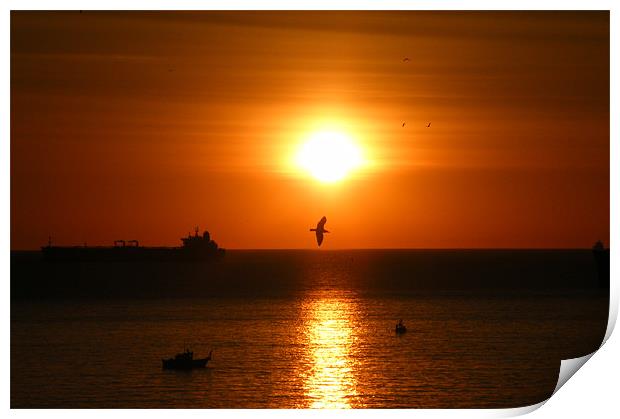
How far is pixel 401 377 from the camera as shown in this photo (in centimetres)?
1636

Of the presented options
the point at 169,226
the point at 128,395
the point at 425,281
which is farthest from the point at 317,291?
the point at 169,226

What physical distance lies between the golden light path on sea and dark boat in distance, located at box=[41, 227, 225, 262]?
17644mm

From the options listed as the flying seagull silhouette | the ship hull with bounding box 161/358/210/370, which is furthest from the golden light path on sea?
the flying seagull silhouette

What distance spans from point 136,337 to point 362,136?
15.3m

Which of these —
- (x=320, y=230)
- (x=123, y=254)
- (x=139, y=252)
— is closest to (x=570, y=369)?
(x=320, y=230)

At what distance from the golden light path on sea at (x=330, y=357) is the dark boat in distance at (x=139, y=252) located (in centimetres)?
1764

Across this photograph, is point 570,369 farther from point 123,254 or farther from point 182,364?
point 123,254

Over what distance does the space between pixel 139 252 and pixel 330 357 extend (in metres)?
34.1

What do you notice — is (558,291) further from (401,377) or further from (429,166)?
(429,166)

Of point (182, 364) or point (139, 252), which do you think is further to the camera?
point (139, 252)

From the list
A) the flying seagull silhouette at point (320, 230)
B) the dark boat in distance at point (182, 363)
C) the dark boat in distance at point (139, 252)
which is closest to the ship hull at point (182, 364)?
the dark boat in distance at point (182, 363)

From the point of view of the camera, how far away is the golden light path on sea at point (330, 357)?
1470 cm

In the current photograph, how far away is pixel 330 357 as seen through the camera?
18.9 m

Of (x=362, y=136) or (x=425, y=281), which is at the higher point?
(x=425, y=281)
